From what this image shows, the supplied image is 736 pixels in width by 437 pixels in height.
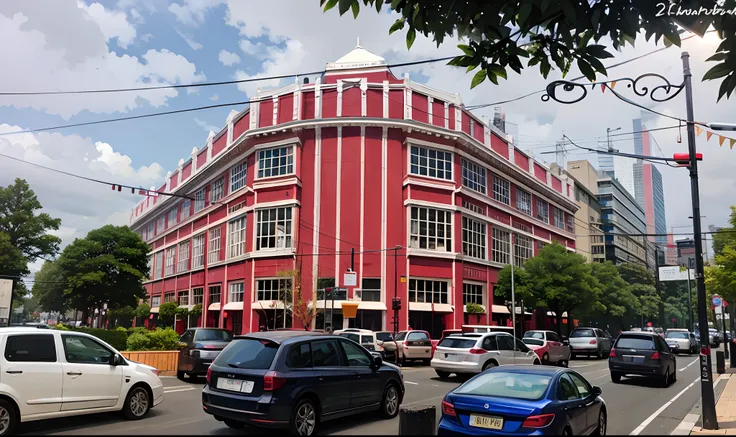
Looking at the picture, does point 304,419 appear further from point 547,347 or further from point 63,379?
point 547,347

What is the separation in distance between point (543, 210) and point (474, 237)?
18155 mm

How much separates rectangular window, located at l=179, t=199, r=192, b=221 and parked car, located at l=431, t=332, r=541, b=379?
4540 centimetres

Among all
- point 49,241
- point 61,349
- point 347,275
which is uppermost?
point 49,241

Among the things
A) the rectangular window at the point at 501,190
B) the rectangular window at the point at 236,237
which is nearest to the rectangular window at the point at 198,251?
the rectangular window at the point at 236,237

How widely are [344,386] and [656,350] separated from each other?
1361 centimetres

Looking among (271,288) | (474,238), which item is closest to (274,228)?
(271,288)

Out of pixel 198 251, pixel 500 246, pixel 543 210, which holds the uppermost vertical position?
pixel 543 210

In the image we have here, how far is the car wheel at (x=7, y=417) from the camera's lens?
8391 millimetres

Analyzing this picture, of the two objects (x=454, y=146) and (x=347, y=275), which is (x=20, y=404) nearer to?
(x=347, y=275)

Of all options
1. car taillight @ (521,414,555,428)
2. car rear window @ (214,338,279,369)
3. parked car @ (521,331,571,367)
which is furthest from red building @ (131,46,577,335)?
car taillight @ (521,414,555,428)

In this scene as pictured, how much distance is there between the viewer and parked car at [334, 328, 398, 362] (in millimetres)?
24172

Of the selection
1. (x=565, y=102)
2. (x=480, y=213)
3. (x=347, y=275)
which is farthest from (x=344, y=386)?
(x=480, y=213)

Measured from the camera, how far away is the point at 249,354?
910 centimetres

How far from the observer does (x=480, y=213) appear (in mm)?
45938
